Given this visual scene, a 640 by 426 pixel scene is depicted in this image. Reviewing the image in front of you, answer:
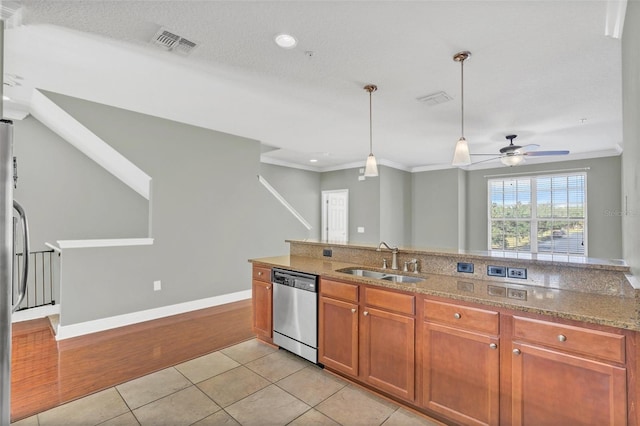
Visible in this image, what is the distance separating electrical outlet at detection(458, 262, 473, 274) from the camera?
238 cm

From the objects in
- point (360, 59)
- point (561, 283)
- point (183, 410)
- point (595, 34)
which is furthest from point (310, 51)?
point (183, 410)

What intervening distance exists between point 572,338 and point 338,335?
5.16ft

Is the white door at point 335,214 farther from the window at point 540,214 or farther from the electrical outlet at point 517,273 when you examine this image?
the electrical outlet at point 517,273

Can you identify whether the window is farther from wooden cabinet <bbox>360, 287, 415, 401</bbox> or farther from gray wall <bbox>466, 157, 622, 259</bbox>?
wooden cabinet <bbox>360, 287, 415, 401</bbox>

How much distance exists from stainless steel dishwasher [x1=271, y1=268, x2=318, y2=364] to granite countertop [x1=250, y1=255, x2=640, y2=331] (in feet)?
1.19

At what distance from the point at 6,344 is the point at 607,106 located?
5764mm

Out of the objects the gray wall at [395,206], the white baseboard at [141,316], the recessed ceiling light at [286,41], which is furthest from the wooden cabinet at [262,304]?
the gray wall at [395,206]

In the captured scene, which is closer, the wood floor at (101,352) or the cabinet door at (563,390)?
the cabinet door at (563,390)

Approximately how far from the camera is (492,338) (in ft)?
5.75

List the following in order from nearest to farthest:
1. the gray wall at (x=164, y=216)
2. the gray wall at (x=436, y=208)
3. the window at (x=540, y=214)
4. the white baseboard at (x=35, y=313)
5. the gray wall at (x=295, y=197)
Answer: the gray wall at (x=164, y=216), the white baseboard at (x=35, y=313), the gray wall at (x=295, y=197), the window at (x=540, y=214), the gray wall at (x=436, y=208)

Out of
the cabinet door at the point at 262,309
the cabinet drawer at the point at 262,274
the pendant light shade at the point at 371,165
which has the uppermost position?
the pendant light shade at the point at 371,165

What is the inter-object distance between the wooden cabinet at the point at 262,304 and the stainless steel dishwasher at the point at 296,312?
0.28 feet

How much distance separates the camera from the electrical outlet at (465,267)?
238 centimetres

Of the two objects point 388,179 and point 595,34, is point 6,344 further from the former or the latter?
point 388,179
